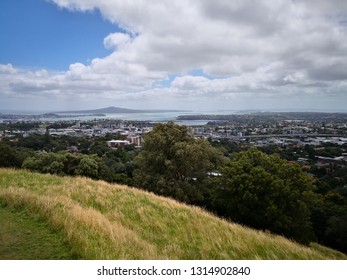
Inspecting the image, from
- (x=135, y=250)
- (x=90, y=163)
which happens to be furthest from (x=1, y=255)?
(x=90, y=163)

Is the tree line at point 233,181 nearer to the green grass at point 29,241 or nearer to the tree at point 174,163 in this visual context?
the tree at point 174,163

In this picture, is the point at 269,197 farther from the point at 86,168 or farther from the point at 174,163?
the point at 86,168

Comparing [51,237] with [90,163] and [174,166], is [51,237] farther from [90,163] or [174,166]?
[90,163]

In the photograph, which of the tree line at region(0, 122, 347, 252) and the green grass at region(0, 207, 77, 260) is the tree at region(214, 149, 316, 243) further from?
the green grass at region(0, 207, 77, 260)

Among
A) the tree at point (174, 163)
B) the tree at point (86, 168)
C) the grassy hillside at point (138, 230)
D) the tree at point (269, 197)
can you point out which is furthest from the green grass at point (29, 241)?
the tree at point (86, 168)

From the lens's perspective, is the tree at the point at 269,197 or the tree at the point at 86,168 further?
the tree at the point at 86,168

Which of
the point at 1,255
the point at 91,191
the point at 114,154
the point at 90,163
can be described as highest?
the point at 1,255
